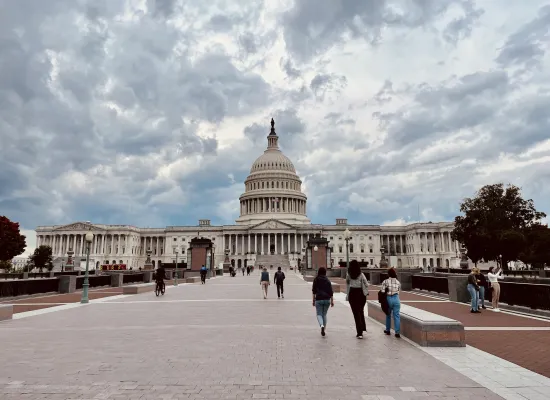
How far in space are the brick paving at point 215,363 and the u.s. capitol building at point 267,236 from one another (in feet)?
398

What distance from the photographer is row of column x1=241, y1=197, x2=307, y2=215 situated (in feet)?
512

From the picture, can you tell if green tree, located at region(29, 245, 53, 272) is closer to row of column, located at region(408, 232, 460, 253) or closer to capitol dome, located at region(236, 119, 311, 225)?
capitol dome, located at region(236, 119, 311, 225)

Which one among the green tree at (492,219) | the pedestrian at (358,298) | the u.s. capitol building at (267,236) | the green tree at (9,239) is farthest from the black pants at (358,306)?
the u.s. capitol building at (267,236)

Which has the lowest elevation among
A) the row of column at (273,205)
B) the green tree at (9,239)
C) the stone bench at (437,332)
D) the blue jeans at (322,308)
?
the stone bench at (437,332)

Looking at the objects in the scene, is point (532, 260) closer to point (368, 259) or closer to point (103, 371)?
point (368, 259)

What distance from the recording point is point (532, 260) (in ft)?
255

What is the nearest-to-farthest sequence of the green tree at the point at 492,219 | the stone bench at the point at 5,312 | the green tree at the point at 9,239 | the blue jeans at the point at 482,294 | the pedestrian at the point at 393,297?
the pedestrian at the point at 393,297 → the stone bench at the point at 5,312 → the blue jeans at the point at 482,294 → the green tree at the point at 492,219 → the green tree at the point at 9,239

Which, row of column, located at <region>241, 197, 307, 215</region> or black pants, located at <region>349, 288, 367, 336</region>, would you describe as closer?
black pants, located at <region>349, 288, 367, 336</region>

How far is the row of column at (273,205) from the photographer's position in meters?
156

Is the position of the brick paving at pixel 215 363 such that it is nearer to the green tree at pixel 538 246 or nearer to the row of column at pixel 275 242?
the green tree at pixel 538 246

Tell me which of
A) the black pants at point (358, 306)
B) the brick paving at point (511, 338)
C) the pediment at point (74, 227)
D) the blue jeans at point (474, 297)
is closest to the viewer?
the brick paving at point (511, 338)

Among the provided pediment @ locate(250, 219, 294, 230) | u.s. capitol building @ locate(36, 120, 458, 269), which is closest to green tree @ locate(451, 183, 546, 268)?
u.s. capitol building @ locate(36, 120, 458, 269)

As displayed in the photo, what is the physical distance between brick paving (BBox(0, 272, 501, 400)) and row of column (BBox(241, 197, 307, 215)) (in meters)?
141

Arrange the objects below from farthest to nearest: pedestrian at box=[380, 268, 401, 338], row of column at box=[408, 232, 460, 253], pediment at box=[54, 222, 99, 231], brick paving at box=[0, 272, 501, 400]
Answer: pediment at box=[54, 222, 99, 231]
row of column at box=[408, 232, 460, 253]
pedestrian at box=[380, 268, 401, 338]
brick paving at box=[0, 272, 501, 400]
